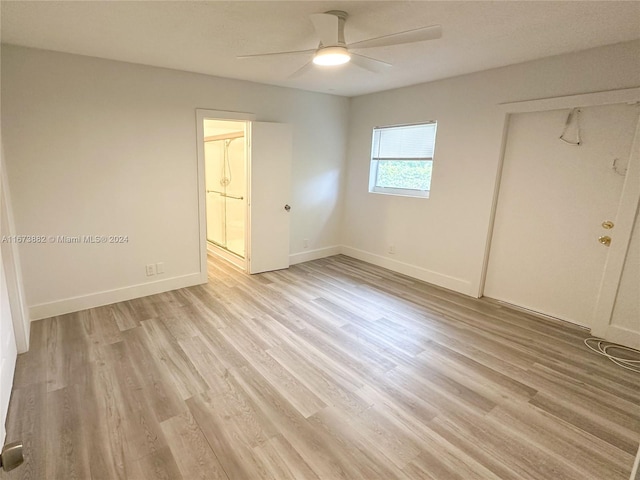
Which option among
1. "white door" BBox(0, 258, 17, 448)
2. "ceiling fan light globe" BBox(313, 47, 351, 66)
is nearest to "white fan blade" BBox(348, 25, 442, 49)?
"ceiling fan light globe" BBox(313, 47, 351, 66)

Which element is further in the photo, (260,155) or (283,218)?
(283,218)

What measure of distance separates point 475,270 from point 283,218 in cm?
257

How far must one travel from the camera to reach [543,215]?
10.9ft

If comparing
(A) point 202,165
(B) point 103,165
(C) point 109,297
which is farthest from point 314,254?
(B) point 103,165

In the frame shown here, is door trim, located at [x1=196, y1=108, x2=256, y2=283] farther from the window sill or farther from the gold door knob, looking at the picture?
the gold door knob

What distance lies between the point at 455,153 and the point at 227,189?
11.0ft

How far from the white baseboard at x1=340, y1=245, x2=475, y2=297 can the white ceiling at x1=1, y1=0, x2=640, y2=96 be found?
2.41m

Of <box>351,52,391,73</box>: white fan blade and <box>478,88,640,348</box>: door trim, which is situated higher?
<box>351,52,391,73</box>: white fan blade

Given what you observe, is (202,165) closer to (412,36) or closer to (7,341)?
(7,341)

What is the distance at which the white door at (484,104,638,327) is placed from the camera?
9.45 feet

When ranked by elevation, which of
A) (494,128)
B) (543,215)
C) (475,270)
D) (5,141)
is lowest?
(475,270)

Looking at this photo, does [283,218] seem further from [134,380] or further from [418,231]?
[134,380]

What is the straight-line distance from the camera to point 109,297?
3.50 meters

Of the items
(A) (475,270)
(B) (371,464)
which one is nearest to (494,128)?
(A) (475,270)
